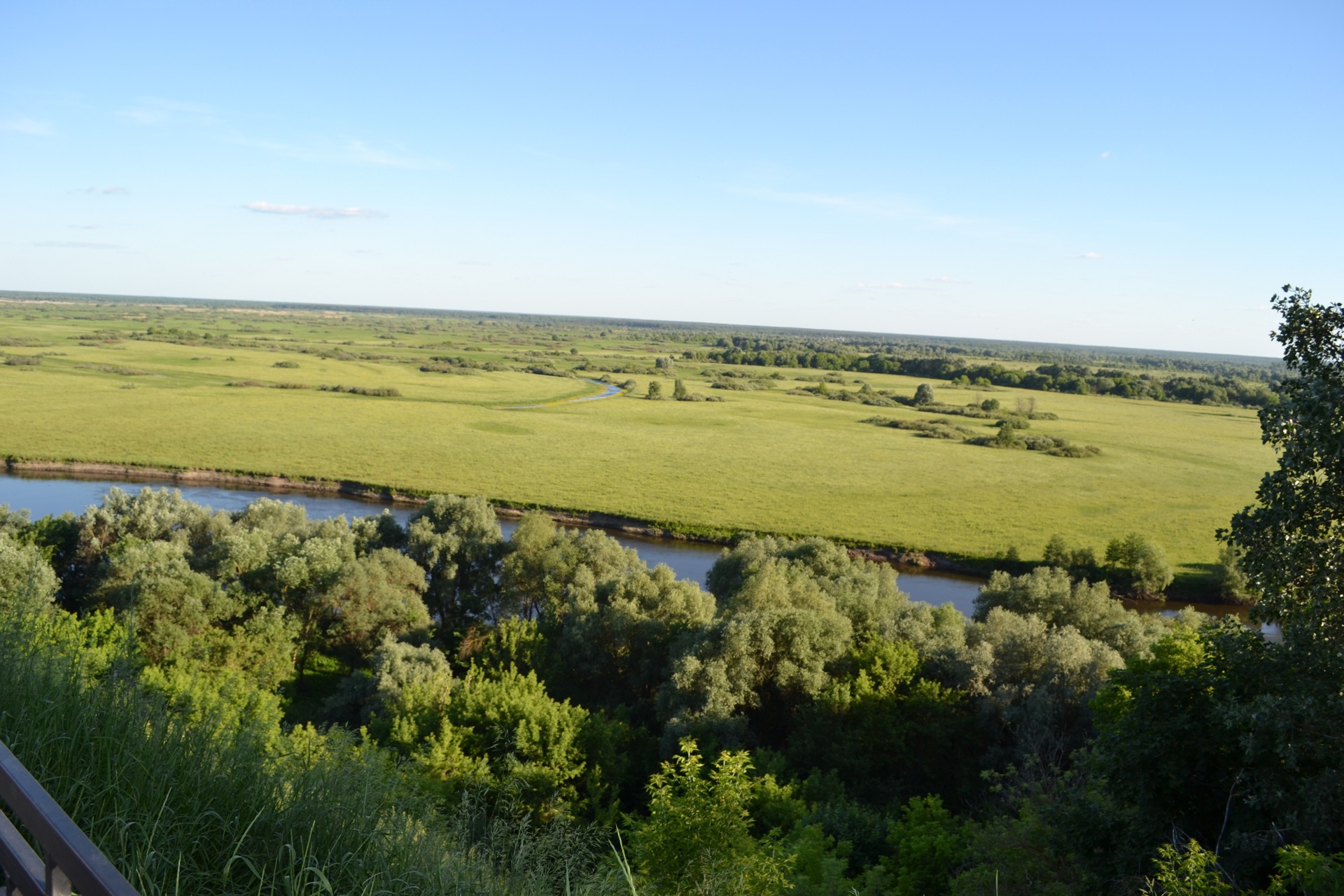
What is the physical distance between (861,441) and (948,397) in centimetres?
5125

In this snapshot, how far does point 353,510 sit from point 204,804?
175 ft

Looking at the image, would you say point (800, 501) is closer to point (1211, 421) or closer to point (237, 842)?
point (237, 842)

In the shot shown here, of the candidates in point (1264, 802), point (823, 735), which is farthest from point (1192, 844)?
point (823, 735)

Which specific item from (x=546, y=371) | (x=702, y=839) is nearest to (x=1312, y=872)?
(x=702, y=839)

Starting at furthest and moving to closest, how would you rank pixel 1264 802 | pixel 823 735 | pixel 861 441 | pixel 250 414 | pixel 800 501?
pixel 861 441
pixel 250 414
pixel 800 501
pixel 823 735
pixel 1264 802

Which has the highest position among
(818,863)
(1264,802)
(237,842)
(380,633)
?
(237,842)

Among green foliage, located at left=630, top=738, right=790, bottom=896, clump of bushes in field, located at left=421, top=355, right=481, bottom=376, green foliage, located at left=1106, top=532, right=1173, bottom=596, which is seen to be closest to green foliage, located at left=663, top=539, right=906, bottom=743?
green foliage, located at left=630, top=738, right=790, bottom=896

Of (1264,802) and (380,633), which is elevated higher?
(1264,802)

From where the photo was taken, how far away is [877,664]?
899 inches

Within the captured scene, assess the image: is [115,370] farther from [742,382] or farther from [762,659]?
[762,659]

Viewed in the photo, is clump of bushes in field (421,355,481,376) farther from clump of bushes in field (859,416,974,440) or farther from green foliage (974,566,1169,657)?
green foliage (974,566,1169,657)

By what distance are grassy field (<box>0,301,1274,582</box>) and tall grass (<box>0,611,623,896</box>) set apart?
4865 centimetres

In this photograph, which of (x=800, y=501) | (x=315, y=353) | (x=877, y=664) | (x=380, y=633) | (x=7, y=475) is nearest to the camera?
(x=877, y=664)

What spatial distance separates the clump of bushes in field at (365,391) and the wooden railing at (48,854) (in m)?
106
